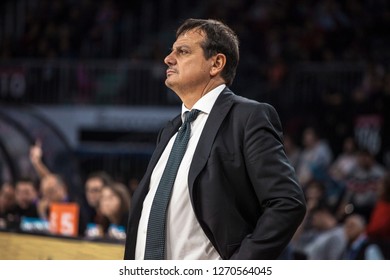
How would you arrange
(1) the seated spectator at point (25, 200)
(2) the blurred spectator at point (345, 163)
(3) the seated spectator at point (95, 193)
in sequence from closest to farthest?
(3) the seated spectator at point (95, 193) < (1) the seated spectator at point (25, 200) < (2) the blurred spectator at point (345, 163)

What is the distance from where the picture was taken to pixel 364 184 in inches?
372

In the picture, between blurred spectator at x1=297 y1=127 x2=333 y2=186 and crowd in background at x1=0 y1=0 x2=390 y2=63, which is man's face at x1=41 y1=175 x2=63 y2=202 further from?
crowd in background at x1=0 y1=0 x2=390 y2=63

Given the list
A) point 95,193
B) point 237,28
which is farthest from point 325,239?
point 237,28

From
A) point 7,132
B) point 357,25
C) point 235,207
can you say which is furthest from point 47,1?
point 235,207

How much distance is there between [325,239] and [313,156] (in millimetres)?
2555

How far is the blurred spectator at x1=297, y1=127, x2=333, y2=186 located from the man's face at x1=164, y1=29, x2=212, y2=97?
6711 millimetres

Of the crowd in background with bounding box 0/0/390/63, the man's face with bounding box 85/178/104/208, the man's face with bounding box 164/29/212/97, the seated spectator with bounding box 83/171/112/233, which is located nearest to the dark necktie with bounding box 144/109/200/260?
the man's face with bounding box 164/29/212/97

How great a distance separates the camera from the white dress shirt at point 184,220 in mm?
3094

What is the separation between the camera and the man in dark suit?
298cm

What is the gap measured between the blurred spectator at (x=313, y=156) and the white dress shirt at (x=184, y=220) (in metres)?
6.72

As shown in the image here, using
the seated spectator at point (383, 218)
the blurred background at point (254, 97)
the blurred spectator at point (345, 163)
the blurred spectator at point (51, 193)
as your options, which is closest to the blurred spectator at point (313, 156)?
the blurred background at point (254, 97)

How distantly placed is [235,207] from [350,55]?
916 centimetres

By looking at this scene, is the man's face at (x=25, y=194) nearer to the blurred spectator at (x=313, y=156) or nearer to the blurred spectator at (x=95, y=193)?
the blurred spectator at (x=95, y=193)

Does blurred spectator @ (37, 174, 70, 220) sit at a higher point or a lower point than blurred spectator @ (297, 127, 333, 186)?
lower
